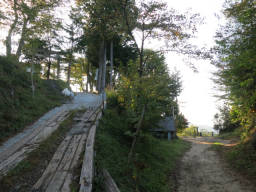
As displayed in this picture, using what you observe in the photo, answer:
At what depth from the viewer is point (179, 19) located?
8508mm

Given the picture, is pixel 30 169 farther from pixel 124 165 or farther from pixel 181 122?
pixel 181 122

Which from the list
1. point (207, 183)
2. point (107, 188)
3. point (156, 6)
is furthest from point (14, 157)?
point (156, 6)

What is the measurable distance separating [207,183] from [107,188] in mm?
5823

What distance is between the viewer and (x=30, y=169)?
3.58m

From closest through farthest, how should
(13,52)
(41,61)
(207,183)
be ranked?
(207,183), (13,52), (41,61)

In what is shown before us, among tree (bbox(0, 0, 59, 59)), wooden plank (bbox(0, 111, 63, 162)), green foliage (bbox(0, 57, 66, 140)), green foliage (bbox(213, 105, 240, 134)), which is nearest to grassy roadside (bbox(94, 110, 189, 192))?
wooden plank (bbox(0, 111, 63, 162))

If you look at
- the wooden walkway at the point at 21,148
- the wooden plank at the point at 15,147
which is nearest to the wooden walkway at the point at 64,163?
the wooden walkway at the point at 21,148

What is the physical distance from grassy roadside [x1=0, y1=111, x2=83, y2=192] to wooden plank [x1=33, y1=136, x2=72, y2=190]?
0.13m

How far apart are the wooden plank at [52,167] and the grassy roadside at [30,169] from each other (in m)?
0.13

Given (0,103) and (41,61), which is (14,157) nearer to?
(0,103)

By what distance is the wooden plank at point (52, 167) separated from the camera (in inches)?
118

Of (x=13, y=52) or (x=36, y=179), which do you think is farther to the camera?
(x=13, y=52)

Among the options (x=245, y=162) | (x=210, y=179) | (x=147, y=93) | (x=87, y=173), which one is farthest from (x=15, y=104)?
(x=245, y=162)

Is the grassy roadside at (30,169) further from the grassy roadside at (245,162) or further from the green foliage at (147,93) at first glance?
the grassy roadside at (245,162)
